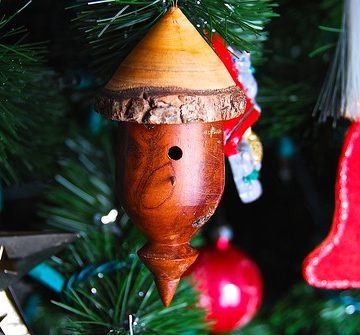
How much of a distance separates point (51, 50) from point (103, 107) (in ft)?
0.61

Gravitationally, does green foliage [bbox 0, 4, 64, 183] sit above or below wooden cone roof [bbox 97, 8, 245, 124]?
below

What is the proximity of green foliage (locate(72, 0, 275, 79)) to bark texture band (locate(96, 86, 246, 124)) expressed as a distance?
0.08 m

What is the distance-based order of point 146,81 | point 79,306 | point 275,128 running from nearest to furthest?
point 146,81 → point 79,306 → point 275,128

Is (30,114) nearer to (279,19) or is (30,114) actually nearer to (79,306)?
(79,306)

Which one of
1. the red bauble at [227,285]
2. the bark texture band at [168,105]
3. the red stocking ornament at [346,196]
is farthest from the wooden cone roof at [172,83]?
the red bauble at [227,285]

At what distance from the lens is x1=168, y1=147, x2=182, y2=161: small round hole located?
1.35ft

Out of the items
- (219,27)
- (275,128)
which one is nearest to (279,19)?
(275,128)

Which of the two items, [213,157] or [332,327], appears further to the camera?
[332,327]

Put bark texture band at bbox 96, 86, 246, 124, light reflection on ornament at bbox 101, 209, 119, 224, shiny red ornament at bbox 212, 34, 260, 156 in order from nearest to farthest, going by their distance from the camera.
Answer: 1. bark texture band at bbox 96, 86, 246, 124
2. shiny red ornament at bbox 212, 34, 260, 156
3. light reflection on ornament at bbox 101, 209, 119, 224

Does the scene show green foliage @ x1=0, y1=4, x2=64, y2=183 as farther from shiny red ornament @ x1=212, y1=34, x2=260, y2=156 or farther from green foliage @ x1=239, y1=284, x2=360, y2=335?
green foliage @ x1=239, y1=284, x2=360, y2=335

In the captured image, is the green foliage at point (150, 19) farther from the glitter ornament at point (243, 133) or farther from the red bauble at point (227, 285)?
the red bauble at point (227, 285)

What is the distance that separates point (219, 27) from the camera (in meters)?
0.46

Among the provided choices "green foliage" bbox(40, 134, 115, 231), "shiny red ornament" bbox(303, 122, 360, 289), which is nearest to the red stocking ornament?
"shiny red ornament" bbox(303, 122, 360, 289)

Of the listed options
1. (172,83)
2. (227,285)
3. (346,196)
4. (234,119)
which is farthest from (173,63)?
(227,285)
